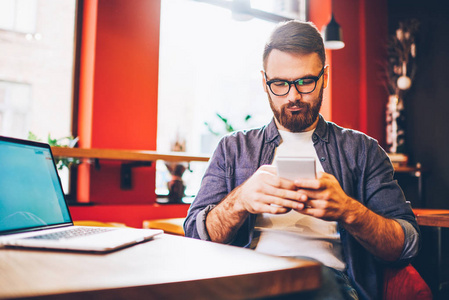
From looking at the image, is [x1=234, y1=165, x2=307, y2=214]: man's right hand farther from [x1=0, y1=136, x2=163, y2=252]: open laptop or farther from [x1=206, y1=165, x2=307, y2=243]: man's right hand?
[x1=0, y1=136, x2=163, y2=252]: open laptop

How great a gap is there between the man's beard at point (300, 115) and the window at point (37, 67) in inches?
83.2

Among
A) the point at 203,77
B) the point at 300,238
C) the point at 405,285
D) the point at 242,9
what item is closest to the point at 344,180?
the point at 300,238

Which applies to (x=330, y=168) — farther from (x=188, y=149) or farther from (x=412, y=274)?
(x=188, y=149)

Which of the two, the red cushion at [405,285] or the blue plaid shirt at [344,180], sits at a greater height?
the blue plaid shirt at [344,180]

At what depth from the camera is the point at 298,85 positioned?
A: 4.97ft

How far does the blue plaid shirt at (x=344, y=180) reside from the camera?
4.48 feet

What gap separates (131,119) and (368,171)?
216 centimetres

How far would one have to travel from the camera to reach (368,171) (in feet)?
4.85

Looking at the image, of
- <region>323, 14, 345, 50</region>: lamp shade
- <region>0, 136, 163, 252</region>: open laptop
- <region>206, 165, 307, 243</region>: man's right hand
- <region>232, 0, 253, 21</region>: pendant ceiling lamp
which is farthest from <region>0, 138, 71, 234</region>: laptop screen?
<region>323, 14, 345, 50</region>: lamp shade

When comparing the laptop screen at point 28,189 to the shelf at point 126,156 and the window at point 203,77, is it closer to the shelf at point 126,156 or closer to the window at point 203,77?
the shelf at point 126,156

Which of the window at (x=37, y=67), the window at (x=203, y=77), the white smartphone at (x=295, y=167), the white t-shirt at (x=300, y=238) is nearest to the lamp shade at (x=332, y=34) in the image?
the window at (x=203, y=77)

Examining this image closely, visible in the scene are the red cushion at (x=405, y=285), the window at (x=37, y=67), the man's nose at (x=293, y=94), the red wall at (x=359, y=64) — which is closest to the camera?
the red cushion at (x=405, y=285)

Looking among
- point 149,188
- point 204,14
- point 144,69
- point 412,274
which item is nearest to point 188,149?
point 149,188

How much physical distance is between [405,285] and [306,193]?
51 centimetres
